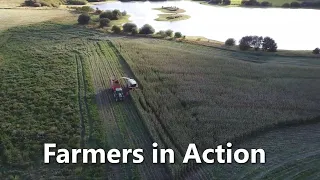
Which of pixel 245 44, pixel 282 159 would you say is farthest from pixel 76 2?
pixel 282 159

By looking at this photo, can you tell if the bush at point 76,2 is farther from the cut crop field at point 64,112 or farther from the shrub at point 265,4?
the cut crop field at point 64,112

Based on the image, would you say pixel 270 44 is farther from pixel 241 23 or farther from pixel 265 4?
pixel 265 4


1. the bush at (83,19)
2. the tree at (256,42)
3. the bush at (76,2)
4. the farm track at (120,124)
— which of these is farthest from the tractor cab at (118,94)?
the bush at (76,2)

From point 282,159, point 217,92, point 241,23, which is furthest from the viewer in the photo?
point 241,23

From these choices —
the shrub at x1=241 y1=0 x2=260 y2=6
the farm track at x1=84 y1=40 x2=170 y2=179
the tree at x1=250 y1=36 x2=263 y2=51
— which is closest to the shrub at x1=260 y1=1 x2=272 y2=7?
the shrub at x1=241 y1=0 x2=260 y2=6

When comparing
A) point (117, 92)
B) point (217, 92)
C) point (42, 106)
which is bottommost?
point (42, 106)

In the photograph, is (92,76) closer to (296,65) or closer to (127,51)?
(127,51)
